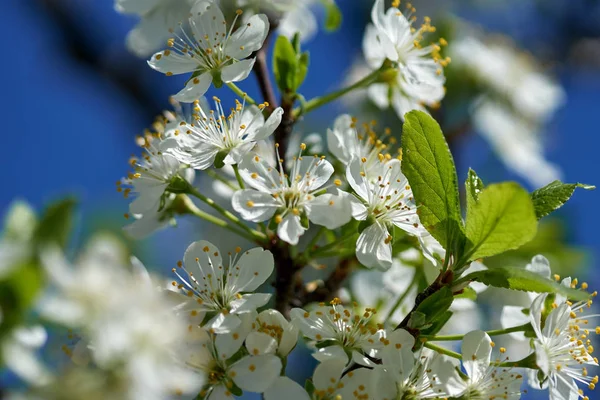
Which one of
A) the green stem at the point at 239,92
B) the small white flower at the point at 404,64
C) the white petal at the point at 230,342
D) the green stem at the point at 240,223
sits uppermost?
the small white flower at the point at 404,64

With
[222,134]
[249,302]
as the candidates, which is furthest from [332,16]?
[249,302]

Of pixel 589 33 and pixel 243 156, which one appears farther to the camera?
pixel 589 33

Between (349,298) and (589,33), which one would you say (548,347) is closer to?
(349,298)

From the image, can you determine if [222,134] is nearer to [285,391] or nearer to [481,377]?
[285,391]

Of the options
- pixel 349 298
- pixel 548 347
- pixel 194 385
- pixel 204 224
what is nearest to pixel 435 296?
pixel 548 347

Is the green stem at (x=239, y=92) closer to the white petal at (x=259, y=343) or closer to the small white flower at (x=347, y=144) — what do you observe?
the small white flower at (x=347, y=144)

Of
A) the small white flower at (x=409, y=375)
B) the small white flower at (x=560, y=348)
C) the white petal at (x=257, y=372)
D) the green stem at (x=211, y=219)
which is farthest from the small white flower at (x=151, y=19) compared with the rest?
the small white flower at (x=560, y=348)

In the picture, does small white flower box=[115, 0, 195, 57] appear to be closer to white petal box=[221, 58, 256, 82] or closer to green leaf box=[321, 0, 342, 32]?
white petal box=[221, 58, 256, 82]
